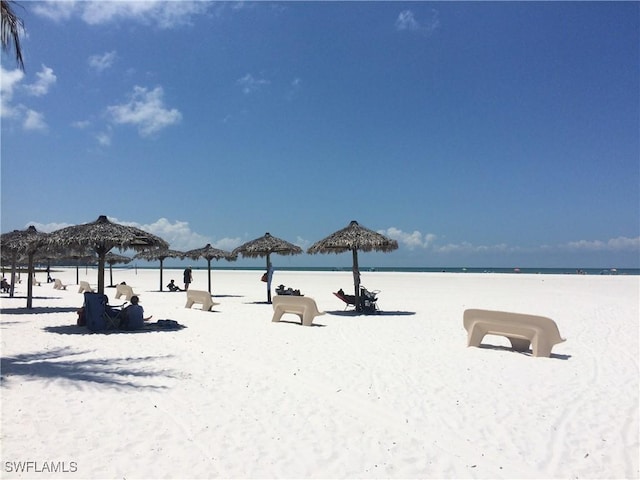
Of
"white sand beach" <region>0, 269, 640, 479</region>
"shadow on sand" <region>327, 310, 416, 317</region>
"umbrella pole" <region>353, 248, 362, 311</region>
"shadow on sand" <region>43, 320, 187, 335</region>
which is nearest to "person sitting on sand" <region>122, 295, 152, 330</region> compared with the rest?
"shadow on sand" <region>43, 320, 187, 335</region>

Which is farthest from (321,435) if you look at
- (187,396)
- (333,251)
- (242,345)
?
(333,251)

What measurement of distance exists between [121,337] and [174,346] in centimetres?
153

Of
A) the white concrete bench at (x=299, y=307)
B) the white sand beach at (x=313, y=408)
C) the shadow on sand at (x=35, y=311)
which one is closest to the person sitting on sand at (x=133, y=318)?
the white sand beach at (x=313, y=408)

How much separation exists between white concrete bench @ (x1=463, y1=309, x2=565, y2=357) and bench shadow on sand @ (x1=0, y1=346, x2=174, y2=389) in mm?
5176

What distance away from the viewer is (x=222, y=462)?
311cm

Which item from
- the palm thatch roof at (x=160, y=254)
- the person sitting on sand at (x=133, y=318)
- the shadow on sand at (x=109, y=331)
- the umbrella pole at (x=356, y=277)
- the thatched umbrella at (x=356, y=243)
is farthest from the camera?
the palm thatch roof at (x=160, y=254)

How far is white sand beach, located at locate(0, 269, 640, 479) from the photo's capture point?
314cm

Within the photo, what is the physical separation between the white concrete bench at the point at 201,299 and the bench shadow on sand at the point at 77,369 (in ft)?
20.3

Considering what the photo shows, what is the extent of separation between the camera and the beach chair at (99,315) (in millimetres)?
8805

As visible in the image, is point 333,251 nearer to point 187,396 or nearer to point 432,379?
point 432,379

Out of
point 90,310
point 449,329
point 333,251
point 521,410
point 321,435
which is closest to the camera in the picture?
point 321,435

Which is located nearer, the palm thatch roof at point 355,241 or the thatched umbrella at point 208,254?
the palm thatch roof at point 355,241

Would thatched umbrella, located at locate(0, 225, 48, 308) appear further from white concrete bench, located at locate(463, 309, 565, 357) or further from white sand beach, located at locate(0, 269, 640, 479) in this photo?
white concrete bench, located at locate(463, 309, 565, 357)

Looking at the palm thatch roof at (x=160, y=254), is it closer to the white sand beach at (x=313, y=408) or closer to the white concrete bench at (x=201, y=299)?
the white concrete bench at (x=201, y=299)
